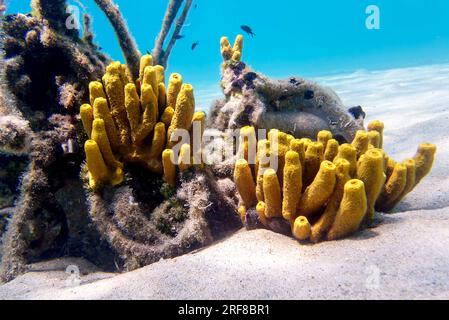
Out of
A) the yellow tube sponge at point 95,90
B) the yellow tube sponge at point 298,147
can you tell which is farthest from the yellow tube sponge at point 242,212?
the yellow tube sponge at point 95,90

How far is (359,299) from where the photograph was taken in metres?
1.59

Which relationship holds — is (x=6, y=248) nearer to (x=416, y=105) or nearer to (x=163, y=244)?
(x=163, y=244)

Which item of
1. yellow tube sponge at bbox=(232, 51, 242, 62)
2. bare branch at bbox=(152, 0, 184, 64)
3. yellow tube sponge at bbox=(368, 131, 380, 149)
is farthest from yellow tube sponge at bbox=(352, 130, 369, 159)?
bare branch at bbox=(152, 0, 184, 64)

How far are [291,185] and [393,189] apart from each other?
1.04 m

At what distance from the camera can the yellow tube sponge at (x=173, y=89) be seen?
8.77ft

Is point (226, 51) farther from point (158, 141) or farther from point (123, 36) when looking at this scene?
point (158, 141)

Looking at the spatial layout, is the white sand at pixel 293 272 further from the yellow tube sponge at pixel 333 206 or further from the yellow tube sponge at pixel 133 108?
the yellow tube sponge at pixel 133 108

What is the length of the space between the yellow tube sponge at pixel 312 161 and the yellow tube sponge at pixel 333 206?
6.9 inches

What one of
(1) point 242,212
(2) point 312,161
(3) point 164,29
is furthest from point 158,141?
(3) point 164,29

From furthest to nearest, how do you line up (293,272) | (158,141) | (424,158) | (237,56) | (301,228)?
(237,56) → (424,158) → (158,141) → (301,228) → (293,272)

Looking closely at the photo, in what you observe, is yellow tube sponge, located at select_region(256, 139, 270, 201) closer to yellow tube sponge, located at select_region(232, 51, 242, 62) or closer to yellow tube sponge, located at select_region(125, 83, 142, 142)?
yellow tube sponge, located at select_region(125, 83, 142, 142)

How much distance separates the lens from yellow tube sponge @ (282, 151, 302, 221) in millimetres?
2137

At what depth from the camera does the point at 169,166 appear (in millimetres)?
2586
